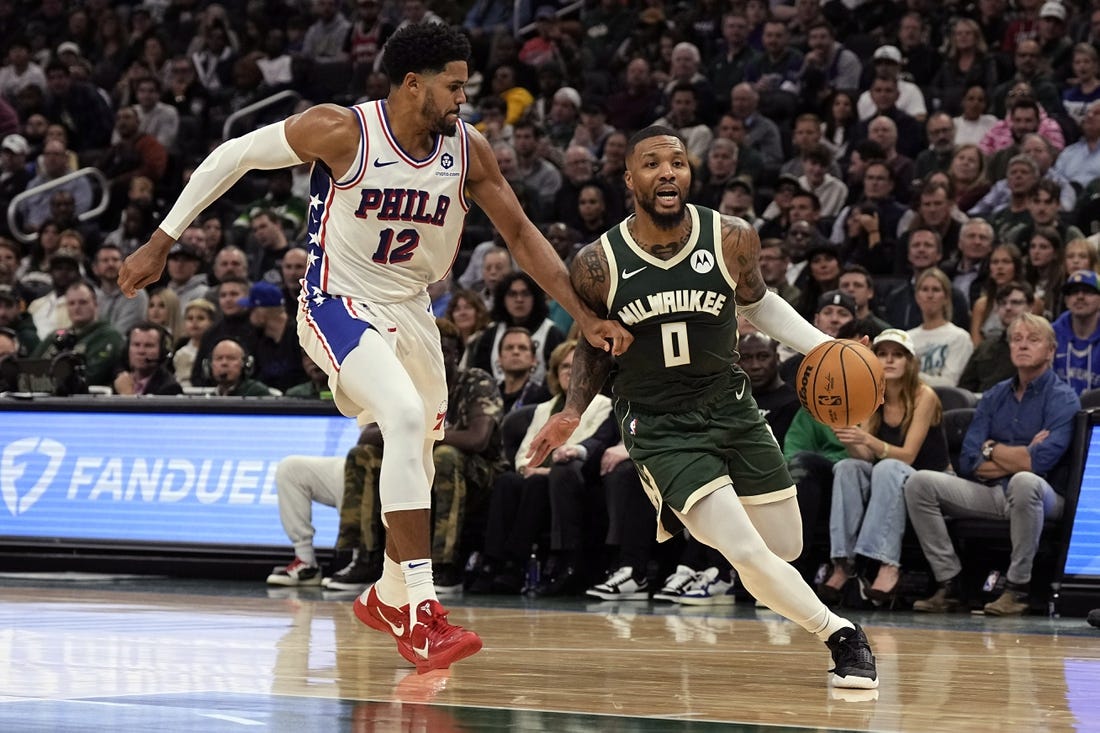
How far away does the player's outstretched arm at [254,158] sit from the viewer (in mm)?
5906

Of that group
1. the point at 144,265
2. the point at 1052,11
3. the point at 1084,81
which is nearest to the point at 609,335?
the point at 144,265

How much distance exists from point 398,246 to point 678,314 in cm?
108

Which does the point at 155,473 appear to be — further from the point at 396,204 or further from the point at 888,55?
the point at 888,55

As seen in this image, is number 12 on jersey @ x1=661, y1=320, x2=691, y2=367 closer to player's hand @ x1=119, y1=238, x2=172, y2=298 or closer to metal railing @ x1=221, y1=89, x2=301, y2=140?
player's hand @ x1=119, y1=238, x2=172, y2=298

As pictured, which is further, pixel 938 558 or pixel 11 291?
pixel 11 291

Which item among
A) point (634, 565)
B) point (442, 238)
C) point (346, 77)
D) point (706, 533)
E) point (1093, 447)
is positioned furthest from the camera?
point (346, 77)

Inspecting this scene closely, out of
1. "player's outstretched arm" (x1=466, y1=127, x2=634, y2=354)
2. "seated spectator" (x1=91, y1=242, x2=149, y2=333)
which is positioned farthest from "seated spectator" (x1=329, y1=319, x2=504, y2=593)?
"seated spectator" (x1=91, y1=242, x2=149, y2=333)

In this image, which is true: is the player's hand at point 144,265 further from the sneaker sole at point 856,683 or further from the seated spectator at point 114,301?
the seated spectator at point 114,301

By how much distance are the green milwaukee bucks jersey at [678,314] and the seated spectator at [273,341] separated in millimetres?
6398

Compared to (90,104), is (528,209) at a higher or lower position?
lower

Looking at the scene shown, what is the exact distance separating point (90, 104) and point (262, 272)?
5.34 m

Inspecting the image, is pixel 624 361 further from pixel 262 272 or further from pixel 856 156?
pixel 262 272

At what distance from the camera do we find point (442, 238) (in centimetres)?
612

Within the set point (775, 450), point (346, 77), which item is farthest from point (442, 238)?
point (346, 77)
